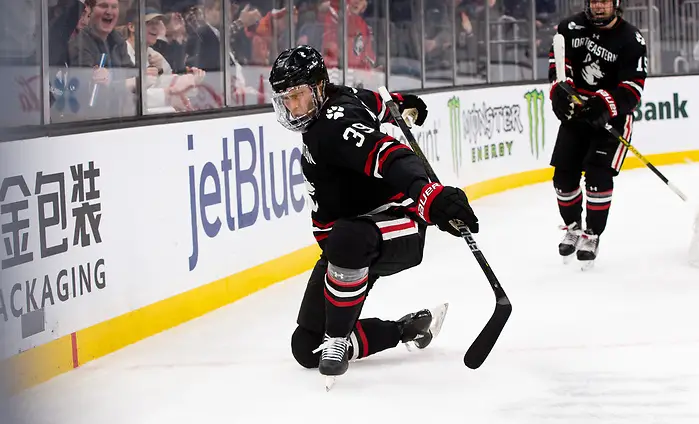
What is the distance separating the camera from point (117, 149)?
3514 mm

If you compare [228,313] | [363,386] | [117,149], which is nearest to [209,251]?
[228,313]

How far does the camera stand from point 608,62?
493 cm

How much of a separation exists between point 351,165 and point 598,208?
255 cm

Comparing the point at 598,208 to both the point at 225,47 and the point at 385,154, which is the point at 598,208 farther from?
the point at 385,154

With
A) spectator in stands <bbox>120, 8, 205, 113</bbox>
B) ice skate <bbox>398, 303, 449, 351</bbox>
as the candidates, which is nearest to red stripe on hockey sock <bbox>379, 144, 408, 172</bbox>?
ice skate <bbox>398, 303, 449, 351</bbox>

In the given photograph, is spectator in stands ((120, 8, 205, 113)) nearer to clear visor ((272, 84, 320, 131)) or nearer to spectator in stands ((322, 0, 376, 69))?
clear visor ((272, 84, 320, 131))

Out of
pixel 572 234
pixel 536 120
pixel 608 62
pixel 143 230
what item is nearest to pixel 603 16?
pixel 608 62

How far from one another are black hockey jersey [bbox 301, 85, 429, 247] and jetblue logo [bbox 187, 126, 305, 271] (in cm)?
115

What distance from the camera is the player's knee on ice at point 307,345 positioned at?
119 inches

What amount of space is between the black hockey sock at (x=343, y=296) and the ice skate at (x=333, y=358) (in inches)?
0.8

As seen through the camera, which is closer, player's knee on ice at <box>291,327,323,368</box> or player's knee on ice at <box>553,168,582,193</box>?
player's knee on ice at <box>291,327,323,368</box>

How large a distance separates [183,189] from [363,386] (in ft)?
4.47

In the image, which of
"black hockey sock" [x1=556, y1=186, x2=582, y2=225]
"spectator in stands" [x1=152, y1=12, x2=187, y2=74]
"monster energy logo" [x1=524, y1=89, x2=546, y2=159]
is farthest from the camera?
"monster energy logo" [x1=524, y1=89, x2=546, y2=159]

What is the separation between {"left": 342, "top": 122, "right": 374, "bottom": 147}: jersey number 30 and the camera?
2.63 meters
